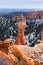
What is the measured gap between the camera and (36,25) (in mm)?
26828

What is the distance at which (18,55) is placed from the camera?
36.0 feet

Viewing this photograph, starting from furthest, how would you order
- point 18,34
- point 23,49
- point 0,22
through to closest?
point 0,22 → point 18,34 → point 23,49

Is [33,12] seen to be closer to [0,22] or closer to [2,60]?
[0,22]

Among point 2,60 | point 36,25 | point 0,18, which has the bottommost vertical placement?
point 36,25

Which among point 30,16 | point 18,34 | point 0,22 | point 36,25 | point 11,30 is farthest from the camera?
point 30,16

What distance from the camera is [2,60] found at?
332 inches

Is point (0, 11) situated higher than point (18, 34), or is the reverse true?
point (0, 11)

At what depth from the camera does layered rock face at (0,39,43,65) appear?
9180mm

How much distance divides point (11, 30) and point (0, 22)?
204 centimetres

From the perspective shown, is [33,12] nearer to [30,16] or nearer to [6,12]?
[30,16]

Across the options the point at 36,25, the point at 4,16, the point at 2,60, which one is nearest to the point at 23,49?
the point at 2,60

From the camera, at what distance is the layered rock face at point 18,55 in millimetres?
9180

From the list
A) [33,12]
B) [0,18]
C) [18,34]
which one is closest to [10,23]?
[0,18]

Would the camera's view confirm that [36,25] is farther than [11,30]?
Yes
